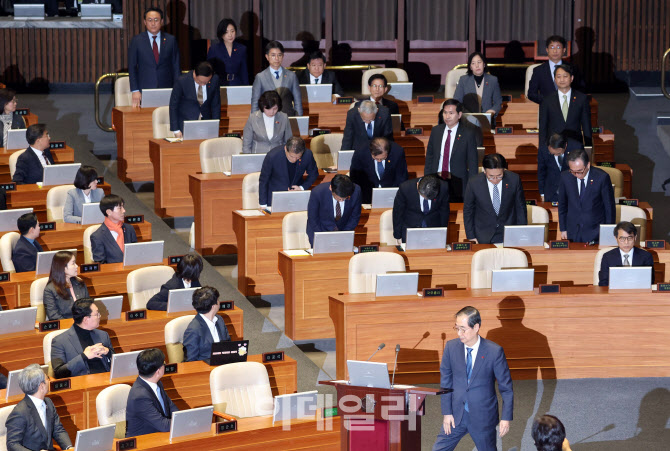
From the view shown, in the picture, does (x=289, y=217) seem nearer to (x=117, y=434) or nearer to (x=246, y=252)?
(x=246, y=252)

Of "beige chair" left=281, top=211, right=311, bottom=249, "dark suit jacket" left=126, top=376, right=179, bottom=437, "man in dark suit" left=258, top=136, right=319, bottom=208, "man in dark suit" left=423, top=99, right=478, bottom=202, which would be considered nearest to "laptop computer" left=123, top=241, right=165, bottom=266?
"beige chair" left=281, top=211, right=311, bottom=249

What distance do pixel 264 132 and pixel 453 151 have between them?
168 cm

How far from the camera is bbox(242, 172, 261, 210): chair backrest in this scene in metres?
9.48

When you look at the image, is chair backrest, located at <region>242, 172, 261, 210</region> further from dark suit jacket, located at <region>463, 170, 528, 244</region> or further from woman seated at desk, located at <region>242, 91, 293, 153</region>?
dark suit jacket, located at <region>463, 170, 528, 244</region>

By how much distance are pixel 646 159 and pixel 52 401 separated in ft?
24.9

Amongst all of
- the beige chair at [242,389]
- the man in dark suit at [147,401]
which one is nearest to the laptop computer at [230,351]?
the beige chair at [242,389]

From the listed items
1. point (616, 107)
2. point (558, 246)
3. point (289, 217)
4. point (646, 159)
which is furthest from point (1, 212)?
point (616, 107)

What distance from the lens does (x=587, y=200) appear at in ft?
28.8

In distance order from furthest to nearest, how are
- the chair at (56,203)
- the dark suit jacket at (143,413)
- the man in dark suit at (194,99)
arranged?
the man in dark suit at (194,99), the chair at (56,203), the dark suit jacket at (143,413)

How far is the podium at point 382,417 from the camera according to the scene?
5832 mm

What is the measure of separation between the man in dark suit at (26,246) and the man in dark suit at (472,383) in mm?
3575

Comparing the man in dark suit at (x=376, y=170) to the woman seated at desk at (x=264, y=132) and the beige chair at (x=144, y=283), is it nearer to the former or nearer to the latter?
the woman seated at desk at (x=264, y=132)

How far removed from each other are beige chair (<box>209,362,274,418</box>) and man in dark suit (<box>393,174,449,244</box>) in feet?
7.41

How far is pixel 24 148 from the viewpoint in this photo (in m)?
10.6
